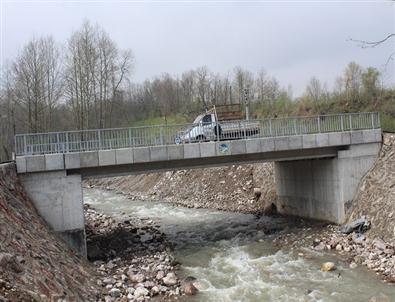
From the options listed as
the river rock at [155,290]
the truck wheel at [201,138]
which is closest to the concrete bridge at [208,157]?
the truck wheel at [201,138]

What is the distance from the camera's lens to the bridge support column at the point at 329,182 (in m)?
21.3

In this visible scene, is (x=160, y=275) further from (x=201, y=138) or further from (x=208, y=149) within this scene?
(x=201, y=138)

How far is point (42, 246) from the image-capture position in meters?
13.8

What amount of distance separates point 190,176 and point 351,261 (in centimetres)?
2231

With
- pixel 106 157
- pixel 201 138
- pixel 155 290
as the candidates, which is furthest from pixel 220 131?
pixel 155 290

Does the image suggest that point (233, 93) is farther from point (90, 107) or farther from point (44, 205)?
point (44, 205)

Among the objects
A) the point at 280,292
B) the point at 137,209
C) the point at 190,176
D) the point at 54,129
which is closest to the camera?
the point at 280,292

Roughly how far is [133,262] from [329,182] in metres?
11.1

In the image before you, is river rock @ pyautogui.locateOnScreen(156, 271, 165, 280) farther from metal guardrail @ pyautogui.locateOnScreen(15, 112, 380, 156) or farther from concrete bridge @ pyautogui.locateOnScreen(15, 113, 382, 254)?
metal guardrail @ pyautogui.locateOnScreen(15, 112, 380, 156)

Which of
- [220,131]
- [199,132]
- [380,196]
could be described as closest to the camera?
[380,196]

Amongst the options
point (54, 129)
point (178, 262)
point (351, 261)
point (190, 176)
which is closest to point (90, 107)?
point (54, 129)

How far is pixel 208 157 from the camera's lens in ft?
65.1

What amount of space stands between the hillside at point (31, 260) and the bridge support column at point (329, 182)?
41.1 ft

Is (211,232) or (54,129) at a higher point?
(54,129)
